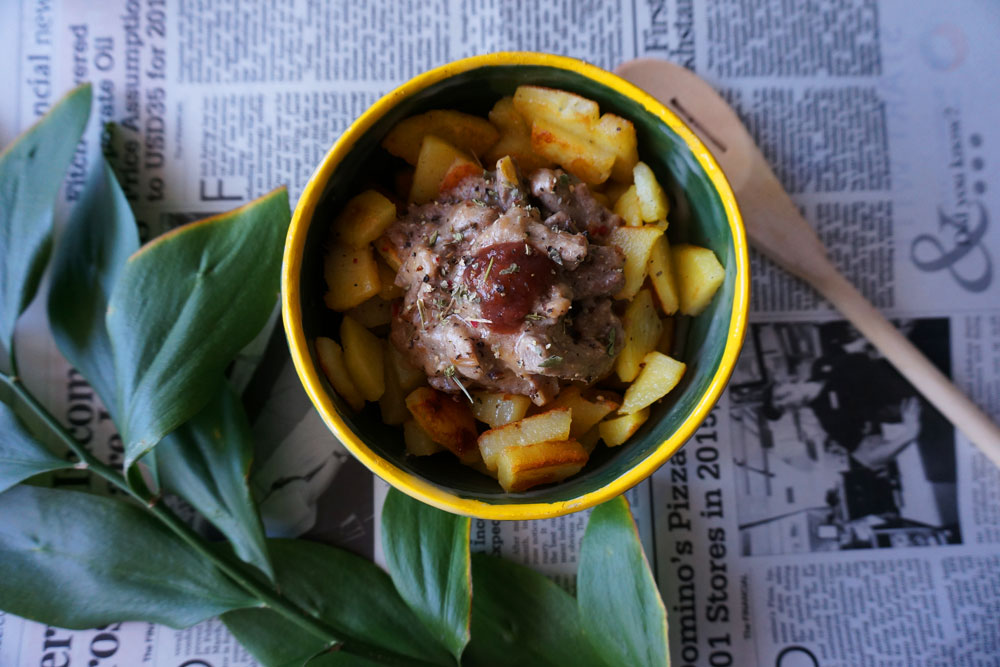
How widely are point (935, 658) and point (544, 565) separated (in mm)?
641

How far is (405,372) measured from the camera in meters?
0.91

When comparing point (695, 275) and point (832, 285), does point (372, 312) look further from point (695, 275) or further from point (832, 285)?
point (832, 285)

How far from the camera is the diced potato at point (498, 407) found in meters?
0.88

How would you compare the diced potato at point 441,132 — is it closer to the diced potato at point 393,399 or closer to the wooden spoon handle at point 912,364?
the diced potato at point 393,399

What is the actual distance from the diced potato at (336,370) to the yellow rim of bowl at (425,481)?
5 centimetres

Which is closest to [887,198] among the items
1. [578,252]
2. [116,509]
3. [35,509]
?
[578,252]

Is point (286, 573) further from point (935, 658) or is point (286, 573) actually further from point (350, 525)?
point (935, 658)

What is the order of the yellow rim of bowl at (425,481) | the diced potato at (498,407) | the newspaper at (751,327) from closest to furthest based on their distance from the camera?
the yellow rim of bowl at (425,481), the diced potato at (498,407), the newspaper at (751,327)

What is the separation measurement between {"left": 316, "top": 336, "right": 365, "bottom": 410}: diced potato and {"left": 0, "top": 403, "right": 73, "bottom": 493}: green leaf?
460mm

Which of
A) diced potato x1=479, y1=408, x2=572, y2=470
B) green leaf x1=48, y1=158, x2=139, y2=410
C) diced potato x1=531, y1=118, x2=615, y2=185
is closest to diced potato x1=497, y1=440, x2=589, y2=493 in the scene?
diced potato x1=479, y1=408, x2=572, y2=470

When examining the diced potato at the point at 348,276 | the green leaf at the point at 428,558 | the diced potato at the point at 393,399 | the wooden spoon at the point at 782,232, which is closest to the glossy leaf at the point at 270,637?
the green leaf at the point at 428,558

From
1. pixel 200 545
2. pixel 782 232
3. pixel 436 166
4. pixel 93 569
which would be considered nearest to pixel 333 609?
pixel 200 545

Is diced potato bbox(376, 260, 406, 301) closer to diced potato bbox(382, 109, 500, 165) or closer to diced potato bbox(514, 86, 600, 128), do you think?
diced potato bbox(382, 109, 500, 165)

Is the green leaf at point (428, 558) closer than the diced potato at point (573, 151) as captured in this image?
No
